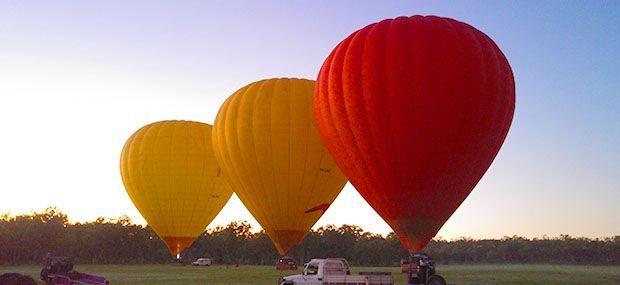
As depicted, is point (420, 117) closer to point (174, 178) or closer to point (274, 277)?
point (174, 178)

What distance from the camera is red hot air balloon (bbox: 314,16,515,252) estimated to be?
902 inches

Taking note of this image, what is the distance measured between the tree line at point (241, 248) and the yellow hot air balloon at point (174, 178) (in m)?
61.4

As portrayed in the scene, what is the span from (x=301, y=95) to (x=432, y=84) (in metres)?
10.9

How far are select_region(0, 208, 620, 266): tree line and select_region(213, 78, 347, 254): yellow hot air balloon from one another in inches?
2800

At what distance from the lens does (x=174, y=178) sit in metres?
41.8

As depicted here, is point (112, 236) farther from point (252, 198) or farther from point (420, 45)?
point (420, 45)

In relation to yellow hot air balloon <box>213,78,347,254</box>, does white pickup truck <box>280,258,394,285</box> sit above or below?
below

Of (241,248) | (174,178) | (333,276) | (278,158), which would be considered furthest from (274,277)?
(241,248)

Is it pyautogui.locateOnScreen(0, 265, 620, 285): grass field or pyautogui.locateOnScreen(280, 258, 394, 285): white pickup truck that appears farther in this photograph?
pyautogui.locateOnScreen(0, 265, 620, 285): grass field

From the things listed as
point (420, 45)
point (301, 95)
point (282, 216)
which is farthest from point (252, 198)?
point (420, 45)

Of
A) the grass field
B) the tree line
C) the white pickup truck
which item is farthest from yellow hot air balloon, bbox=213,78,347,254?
the tree line

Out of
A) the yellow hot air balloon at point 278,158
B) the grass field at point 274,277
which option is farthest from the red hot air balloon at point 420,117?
the grass field at point 274,277

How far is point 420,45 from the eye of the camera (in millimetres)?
23609

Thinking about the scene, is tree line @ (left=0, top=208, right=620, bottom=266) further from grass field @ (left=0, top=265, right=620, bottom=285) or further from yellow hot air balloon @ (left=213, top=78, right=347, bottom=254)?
yellow hot air balloon @ (left=213, top=78, right=347, bottom=254)
